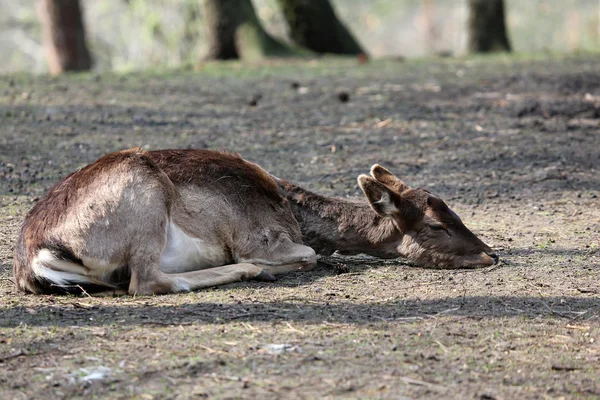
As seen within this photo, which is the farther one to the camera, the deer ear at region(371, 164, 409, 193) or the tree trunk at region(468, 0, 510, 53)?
the tree trunk at region(468, 0, 510, 53)

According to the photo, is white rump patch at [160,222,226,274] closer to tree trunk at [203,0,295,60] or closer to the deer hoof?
the deer hoof

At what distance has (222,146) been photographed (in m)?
9.91

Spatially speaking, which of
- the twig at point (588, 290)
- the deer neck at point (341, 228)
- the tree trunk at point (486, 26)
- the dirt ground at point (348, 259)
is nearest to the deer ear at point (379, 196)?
the deer neck at point (341, 228)

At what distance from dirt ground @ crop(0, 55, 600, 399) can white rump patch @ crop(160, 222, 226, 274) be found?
38 cm

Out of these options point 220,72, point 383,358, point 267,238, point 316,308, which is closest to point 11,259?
point 267,238

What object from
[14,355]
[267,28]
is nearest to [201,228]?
[14,355]

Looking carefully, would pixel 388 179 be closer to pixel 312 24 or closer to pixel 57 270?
pixel 57 270

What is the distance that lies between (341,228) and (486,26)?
40.9 ft

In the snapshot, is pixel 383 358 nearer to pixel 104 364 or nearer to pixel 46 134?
pixel 104 364

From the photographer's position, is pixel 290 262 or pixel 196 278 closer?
pixel 196 278

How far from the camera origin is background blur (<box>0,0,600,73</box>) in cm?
2497

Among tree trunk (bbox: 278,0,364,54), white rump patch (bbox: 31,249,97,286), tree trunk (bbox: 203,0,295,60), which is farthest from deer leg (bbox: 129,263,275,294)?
tree trunk (bbox: 278,0,364,54)

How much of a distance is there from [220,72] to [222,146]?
4419 mm

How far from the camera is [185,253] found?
5.91 meters
